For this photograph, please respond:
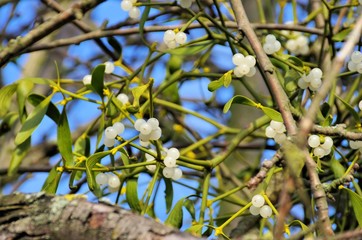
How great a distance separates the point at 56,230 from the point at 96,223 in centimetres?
5

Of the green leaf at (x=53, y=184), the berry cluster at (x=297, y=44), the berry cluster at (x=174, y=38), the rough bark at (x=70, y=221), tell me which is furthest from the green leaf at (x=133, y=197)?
the berry cluster at (x=297, y=44)

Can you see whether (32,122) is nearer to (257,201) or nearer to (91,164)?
(91,164)

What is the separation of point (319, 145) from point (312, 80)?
0.46 ft

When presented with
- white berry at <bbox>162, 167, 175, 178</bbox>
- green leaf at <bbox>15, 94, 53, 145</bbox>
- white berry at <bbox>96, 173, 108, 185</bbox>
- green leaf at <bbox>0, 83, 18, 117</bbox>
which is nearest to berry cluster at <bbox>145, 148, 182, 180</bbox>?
white berry at <bbox>162, 167, 175, 178</bbox>

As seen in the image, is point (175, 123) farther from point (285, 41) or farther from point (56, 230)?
point (56, 230)

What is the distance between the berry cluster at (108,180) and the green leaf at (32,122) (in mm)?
131

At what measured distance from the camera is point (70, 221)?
792 mm

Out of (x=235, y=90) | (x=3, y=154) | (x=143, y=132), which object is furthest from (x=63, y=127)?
(x=3, y=154)

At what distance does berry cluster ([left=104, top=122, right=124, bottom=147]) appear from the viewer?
3.45 ft

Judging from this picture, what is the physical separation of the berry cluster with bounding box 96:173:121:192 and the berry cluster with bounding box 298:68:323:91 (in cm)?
32

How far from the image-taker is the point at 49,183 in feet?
3.58

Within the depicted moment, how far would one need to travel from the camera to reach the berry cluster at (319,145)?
3.19 ft

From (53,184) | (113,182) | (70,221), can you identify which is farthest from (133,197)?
(70,221)

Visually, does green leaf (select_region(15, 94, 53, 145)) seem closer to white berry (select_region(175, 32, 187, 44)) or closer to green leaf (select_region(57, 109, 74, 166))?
green leaf (select_region(57, 109, 74, 166))
